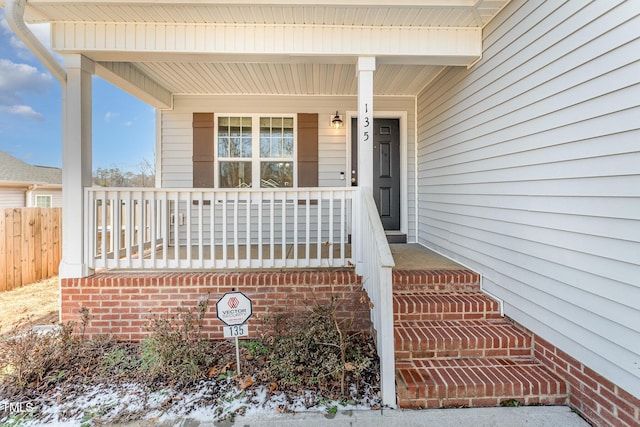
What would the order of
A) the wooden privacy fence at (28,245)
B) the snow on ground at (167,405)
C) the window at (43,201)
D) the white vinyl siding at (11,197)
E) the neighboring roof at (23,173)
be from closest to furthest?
the snow on ground at (167,405)
the wooden privacy fence at (28,245)
the white vinyl siding at (11,197)
the neighboring roof at (23,173)
the window at (43,201)

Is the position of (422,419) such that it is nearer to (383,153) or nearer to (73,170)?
(73,170)

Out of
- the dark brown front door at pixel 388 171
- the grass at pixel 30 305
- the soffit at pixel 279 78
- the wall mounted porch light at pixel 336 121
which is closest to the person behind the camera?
the grass at pixel 30 305

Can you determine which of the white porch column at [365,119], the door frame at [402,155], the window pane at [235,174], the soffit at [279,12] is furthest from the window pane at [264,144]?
the white porch column at [365,119]

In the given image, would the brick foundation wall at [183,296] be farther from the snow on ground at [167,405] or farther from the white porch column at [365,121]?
the white porch column at [365,121]

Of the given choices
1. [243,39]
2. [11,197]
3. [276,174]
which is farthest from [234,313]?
[11,197]

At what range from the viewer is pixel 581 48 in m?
2.03

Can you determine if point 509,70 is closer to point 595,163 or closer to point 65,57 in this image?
point 595,163

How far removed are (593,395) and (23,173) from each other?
17.2 meters

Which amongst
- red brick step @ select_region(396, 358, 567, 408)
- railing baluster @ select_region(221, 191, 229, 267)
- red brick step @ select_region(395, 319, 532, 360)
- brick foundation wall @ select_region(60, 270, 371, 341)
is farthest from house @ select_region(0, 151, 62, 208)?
red brick step @ select_region(396, 358, 567, 408)

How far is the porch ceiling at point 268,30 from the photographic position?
279 centimetres

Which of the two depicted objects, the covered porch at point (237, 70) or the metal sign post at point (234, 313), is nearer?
the metal sign post at point (234, 313)

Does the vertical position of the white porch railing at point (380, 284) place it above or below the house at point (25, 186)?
below

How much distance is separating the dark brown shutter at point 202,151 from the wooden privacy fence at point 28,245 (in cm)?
279

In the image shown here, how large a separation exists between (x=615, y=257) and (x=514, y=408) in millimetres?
1180
